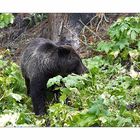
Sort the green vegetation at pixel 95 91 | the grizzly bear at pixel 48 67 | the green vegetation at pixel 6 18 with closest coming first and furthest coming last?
the green vegetation at pixel 95 91 < the grizzly bear at pixel 48 67 < the green vegetation at pixel 6 18

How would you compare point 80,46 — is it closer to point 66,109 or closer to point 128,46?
point 128,46

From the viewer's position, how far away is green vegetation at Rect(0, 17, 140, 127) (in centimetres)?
469

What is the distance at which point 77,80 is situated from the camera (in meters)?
4.90

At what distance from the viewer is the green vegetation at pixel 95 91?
Answer: 185 inches

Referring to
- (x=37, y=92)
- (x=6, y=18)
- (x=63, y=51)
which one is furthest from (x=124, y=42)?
(x=6, y=18)

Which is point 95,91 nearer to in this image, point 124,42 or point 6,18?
point 124,42

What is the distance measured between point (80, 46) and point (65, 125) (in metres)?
0.95

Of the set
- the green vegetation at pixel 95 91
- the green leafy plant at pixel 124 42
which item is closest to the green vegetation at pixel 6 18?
the green vegetation at pixel 95 91

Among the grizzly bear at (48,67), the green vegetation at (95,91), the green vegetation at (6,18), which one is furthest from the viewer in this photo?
the green vegetation at (6,18)

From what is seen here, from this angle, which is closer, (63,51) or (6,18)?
(63,51)

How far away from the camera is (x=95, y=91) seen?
499cm

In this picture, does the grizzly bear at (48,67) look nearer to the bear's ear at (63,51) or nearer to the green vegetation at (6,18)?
the bear's ear at (63,51)

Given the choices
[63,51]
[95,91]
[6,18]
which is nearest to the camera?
[95,91]
